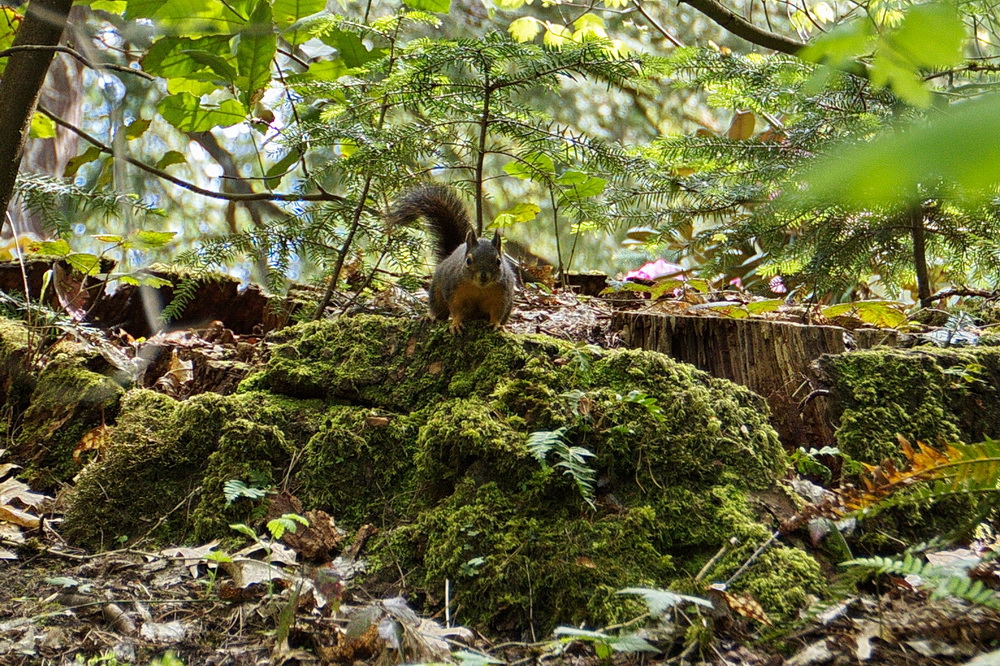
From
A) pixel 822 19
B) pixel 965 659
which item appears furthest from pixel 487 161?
pixel 965 659

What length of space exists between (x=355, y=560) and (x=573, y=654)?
74cm

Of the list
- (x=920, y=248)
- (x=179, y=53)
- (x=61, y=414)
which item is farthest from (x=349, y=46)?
(x=920, y=248)

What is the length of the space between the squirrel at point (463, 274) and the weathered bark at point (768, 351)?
1.88 feet

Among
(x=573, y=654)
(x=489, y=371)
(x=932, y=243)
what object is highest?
(x=932, y=243)

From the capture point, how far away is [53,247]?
285cm

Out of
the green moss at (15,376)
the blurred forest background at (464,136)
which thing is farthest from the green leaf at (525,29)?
the green moss at (15,376)

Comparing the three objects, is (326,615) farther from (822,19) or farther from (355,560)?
(822,19)

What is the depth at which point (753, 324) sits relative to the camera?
275 centimetres

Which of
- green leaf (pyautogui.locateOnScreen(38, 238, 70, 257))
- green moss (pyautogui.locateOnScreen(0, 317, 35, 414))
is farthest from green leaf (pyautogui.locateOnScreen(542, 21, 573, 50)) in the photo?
green moss (pyautogui.locateOnScreen(0, 317, 35, 414))

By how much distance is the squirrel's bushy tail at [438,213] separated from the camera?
345cm

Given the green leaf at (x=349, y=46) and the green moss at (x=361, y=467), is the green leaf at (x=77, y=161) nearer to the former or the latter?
the green leaf at (x=349, y=46)

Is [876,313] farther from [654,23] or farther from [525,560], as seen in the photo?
[525,560]

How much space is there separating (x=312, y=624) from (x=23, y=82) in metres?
1.40

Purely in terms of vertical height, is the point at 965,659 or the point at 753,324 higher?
the point at 753,324
